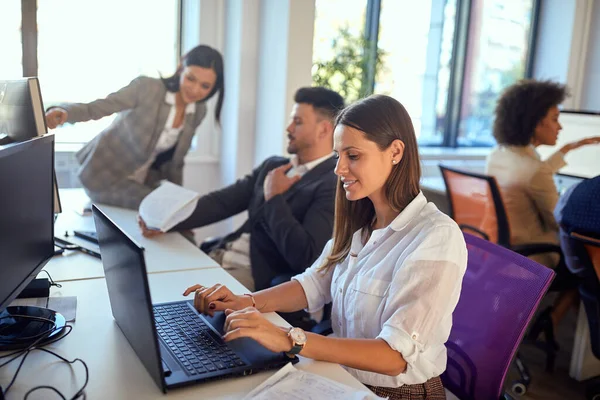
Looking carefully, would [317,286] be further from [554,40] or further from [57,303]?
[554,40]

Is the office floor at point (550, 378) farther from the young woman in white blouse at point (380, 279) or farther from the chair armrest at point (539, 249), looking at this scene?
the young woman in white blouse at point (380, 279)

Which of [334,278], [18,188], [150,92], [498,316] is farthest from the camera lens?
[150,92]

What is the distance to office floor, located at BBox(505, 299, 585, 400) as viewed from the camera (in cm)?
248

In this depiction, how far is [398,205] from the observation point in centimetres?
138

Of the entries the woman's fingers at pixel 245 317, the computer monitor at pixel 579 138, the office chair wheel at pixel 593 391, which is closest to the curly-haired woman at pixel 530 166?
the computer monitor at pixel 579 138

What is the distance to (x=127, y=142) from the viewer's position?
9.24 feet

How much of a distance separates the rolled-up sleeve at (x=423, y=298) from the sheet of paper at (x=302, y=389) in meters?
0.16

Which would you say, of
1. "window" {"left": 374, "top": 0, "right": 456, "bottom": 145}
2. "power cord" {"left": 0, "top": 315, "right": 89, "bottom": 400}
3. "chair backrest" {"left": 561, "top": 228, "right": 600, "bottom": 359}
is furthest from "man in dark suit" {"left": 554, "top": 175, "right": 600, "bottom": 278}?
"window" {"left": 374, "top": 0, "right": 456, "bottom": 145}

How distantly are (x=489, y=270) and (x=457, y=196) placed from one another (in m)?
1.65

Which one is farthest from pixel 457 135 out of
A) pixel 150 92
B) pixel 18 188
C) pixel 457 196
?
pixel 18 188

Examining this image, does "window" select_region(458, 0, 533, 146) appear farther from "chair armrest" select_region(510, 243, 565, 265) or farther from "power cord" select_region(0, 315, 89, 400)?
"power cord" select_region(0, 315, 89, 400)

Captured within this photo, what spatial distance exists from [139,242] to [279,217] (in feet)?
1.68

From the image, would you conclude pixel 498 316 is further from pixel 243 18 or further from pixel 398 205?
pixel 243 18

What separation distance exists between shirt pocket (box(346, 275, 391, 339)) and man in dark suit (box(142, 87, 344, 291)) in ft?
2.02
